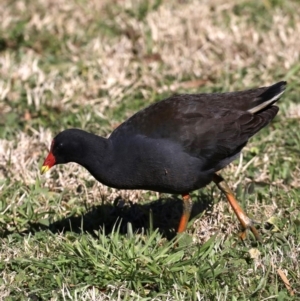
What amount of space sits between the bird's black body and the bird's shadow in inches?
21.2

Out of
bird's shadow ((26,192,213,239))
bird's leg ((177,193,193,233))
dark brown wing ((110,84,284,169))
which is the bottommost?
bird's shadow ((26,192,213,239))

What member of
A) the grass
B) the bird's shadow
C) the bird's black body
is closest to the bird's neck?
the bird's black body

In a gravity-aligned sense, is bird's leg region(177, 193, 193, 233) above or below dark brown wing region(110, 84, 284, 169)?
below

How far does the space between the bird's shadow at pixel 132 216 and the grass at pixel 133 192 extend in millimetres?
11

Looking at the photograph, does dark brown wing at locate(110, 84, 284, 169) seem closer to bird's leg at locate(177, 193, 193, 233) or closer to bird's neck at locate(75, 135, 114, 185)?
bird's neck at locate(75, 135, 114, 185)

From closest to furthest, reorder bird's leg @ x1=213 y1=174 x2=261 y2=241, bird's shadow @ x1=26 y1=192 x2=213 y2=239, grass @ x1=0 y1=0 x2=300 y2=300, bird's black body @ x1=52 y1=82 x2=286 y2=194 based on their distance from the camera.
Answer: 1. grass @ x1=0 y1=0 x2=300 y2=300
2. bird's black body @ x1=52 y1=82 x2=286 y2=194
3. bird's leg @ x1=213 y1=174 x2=261 y2=241
4. bird's shadow @ x1=26 y1=192 x2=213 y2=239

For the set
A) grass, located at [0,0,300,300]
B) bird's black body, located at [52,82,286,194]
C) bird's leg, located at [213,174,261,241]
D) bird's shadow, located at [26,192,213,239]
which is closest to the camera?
grass, located at [0,0,300,300]

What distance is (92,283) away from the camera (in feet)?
14.4

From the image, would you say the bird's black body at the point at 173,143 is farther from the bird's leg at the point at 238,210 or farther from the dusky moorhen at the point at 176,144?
the bird's leg at the point at 238,210

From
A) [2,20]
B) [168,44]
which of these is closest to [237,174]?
[168,44]

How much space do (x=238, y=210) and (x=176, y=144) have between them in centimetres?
70

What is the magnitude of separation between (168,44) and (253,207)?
3.08 m

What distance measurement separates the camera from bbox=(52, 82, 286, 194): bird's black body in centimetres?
473

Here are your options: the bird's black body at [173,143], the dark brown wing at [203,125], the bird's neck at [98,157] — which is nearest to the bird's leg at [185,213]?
the bird's black body at [173,143]
